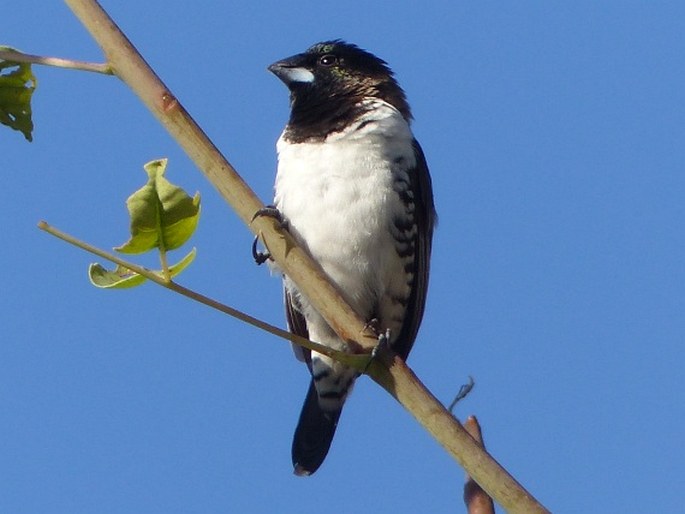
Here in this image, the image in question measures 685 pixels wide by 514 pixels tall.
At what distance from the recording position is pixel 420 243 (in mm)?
5234

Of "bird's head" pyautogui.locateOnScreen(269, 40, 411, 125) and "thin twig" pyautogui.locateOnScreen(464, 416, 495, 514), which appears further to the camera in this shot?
"bird's head" pyautogui.locateOnScreen(269, 40, 411, 125)

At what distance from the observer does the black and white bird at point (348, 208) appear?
483cm

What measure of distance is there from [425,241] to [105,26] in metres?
3.48

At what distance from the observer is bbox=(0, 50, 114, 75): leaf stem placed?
75.8 inches

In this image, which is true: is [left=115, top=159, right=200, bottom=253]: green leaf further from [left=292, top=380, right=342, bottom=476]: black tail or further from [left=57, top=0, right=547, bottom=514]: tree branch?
[left=292, top=380, right=342, bottom=476]: black tail

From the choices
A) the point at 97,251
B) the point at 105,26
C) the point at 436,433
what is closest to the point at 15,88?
Answer: the point at 105,26

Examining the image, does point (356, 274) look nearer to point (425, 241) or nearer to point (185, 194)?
point (425, 241)

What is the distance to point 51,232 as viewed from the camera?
172 centimetres

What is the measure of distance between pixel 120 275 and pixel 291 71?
3695 millimetres

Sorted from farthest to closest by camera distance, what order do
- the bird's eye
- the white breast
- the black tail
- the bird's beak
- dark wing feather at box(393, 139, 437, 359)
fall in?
the bird's eye → the bird's beak → dark wing feather at box(393, 139, 437, 359) → the black tail → the white breast

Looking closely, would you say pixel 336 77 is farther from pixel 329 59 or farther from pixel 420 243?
pixel 420 243

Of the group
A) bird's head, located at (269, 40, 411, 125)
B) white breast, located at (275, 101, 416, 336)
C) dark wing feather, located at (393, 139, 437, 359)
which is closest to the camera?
white breast, located at (275, 101, 416, 336)

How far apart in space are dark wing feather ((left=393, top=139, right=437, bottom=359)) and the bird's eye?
0.73 m

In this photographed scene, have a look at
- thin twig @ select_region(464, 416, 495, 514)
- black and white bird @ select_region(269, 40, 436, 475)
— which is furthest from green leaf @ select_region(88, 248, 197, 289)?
black and white bird @ select_region(269, 40, 436, 475)
